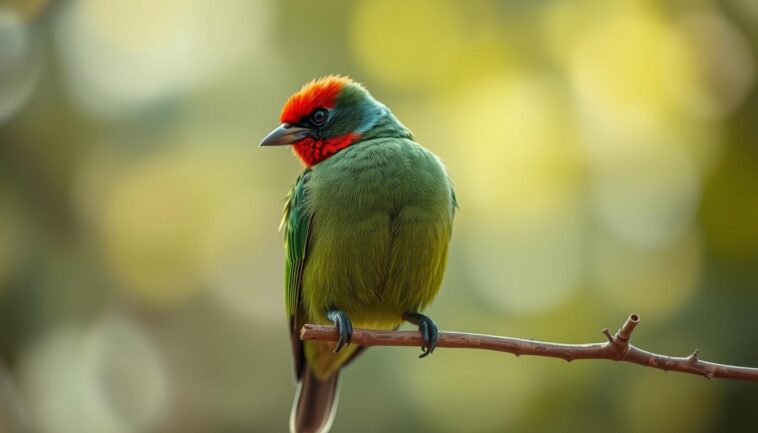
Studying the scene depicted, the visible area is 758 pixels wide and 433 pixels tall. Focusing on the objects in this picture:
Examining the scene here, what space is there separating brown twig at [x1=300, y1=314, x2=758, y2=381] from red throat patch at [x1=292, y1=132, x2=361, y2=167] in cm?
153

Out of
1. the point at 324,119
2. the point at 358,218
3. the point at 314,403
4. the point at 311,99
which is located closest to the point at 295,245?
the point at 358,218

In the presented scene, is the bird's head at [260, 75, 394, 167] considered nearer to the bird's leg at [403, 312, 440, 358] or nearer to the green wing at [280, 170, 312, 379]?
the green wing at [280, 170, 312, 379]

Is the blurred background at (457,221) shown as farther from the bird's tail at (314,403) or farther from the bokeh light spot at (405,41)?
the bird's tail at (314,403)

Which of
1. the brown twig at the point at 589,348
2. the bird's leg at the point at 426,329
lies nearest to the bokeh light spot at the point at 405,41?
the bird's leg at the point at 426,329

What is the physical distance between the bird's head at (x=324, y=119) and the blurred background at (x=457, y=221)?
2.01 m

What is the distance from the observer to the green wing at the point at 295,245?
498 cm

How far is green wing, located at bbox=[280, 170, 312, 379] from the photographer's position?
196 inches

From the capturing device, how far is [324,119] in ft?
→ 17.5

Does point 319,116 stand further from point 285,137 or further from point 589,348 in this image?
point 589,348

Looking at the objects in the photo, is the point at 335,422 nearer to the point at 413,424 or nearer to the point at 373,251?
the point at 413,424

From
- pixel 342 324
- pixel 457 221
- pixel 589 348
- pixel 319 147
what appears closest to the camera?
pixel 589 348

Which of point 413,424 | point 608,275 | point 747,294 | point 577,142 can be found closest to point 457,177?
point 577,142

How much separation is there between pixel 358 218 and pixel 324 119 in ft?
2.90

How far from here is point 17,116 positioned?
26.7 ft
